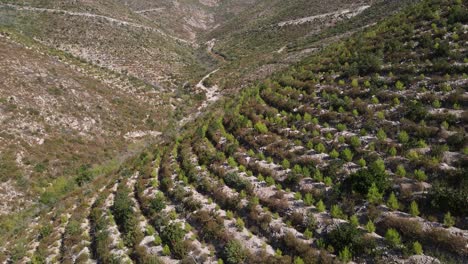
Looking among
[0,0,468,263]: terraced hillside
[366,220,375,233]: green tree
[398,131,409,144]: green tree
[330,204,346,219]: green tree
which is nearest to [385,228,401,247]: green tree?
[0,0,468,263]: terraced hillside

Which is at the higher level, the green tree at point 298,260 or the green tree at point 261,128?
the green tree at point 261,128

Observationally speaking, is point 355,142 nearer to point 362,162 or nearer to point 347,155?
point 347,155

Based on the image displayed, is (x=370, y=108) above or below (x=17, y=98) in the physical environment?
below

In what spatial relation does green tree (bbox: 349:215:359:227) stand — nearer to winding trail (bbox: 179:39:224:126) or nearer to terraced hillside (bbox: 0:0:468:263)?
terraced hillside (bbox: 0:0:468:263)

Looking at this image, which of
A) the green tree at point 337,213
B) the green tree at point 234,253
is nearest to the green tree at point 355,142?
the green tree at point 337,213

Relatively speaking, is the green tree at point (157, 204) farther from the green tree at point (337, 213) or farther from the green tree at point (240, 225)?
the green tree at point (337, 213)

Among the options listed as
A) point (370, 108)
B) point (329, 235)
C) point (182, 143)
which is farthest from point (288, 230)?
point (182, 143)

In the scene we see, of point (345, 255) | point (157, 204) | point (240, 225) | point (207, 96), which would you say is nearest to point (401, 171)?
point (345, 255)

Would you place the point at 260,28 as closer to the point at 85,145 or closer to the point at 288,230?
the point at 85,145
